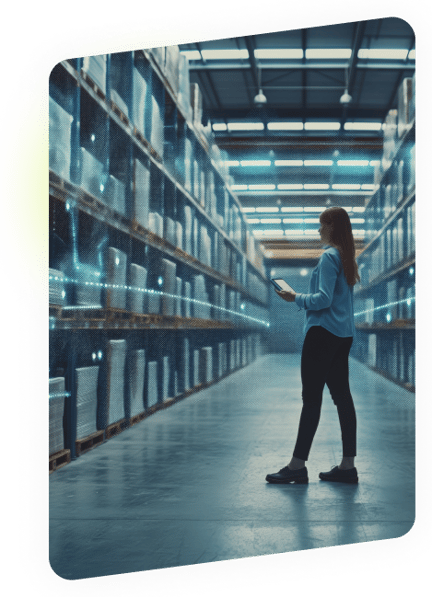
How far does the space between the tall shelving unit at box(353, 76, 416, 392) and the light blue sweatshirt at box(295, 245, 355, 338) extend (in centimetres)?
6

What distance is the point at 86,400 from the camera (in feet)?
12.3

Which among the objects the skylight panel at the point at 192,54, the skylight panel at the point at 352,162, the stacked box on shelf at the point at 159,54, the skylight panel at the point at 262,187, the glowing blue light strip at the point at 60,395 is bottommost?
the glowing blue light strip at the point at 60,395

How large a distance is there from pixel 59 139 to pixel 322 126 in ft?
4.13

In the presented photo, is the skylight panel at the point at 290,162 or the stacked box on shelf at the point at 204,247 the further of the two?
the stacked box on shelf at the point at 204,247

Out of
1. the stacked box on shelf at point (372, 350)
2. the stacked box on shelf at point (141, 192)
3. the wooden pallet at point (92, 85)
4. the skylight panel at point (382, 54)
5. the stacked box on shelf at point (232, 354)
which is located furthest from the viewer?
the wooden pallet at point (92, 85)

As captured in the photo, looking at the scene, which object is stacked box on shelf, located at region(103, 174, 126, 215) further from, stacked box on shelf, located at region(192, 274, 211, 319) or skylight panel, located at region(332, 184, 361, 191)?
skylight panel, located at region(332, 184, 361, 191)

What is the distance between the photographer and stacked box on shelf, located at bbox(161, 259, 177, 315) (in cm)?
312

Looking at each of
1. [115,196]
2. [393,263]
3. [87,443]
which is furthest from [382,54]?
[87,443]

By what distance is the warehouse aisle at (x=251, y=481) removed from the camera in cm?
284

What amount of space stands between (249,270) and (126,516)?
1215mm

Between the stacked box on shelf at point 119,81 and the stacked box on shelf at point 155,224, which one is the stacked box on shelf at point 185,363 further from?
the stacked box on shelf at point 119,81

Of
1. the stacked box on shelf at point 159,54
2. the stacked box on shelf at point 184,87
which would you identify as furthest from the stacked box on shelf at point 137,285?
the stacked box on shelf at point 159,54

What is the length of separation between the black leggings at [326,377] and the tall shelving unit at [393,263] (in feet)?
0.30

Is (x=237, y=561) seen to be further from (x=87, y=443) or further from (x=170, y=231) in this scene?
(x=170, y=231)
